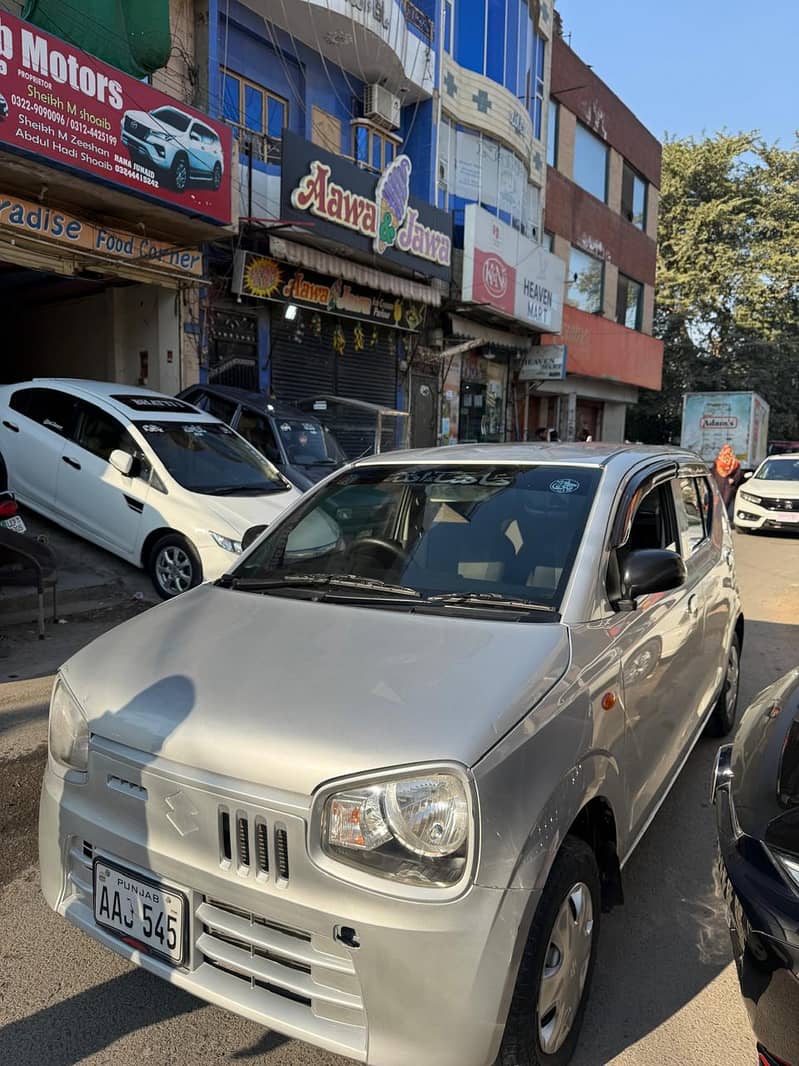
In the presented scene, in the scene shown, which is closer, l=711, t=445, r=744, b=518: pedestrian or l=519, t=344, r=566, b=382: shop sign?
l=711, t=445, r=744, b=518: pedestrian

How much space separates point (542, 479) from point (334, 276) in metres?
10.6

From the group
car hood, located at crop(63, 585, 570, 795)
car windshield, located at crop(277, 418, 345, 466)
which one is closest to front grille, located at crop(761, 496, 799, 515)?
car windshield, located at crop(277, 418, 345, 466)

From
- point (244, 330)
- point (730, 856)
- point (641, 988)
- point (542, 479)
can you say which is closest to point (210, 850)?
point (730, 856)

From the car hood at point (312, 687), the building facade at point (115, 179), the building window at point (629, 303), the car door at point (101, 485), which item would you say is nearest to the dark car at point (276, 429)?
the building facade at point (115, 179)

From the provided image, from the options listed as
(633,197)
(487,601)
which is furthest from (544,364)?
(487,601)

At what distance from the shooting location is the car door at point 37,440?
7.96 meters

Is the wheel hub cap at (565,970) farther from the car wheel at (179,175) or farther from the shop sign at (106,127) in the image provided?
the car wheel at (179,175)

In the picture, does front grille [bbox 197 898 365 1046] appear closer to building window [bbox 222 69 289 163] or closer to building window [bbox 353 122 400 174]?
building window [bbox 222 69 289 163]

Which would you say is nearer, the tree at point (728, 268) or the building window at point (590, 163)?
the building window at point (590, 163)

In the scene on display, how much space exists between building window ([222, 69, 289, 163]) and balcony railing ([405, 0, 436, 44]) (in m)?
3.64

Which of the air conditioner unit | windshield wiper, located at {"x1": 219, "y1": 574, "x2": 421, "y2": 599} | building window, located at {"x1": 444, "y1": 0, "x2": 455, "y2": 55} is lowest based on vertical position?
windshield wiper, located at {"x1": 219, "y1": 574, "x2": 421, "y2": 599}

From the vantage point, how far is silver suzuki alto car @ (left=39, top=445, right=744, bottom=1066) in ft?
5.64

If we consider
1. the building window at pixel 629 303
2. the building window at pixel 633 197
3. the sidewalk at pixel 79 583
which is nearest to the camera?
the sidewalk at pixel 79 583

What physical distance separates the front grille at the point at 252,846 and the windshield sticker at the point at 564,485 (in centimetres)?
170
